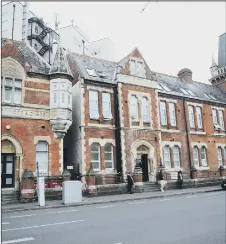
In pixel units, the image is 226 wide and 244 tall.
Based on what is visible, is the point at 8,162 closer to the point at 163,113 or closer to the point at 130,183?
the point at 130,183

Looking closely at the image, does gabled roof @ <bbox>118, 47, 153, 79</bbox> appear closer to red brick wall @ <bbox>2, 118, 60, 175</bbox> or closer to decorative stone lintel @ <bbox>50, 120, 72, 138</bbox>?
decorative stone lintel @ <bbox>50, 120, 72, 138</bbox>

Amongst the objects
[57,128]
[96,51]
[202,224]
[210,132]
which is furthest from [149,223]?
[96,51]

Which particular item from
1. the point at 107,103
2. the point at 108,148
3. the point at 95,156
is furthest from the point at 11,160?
the point at 107,103

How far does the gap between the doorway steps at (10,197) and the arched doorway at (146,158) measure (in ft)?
36.0

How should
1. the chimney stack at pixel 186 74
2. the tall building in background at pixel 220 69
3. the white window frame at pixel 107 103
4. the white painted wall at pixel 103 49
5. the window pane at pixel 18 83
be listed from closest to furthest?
the window pane at pixel 18 83 → the white window frame at pixel 107 103 → the chimney stack at pixel 186 74 → the tall building in background at pixel 220 69 → the white painted wall at pixel 103 49

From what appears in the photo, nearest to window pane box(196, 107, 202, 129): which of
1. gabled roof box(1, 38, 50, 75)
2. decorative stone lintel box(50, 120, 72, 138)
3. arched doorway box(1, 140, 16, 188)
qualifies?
decorative stone lintel box(50, 120, 72, 138)

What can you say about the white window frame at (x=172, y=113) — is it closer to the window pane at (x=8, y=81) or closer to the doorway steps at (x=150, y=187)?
the doorway steps at (x=150, y=187)

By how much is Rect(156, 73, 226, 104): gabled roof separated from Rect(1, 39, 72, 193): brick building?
12.6m

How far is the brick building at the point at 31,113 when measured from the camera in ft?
64.7

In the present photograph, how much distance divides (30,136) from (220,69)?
105ft

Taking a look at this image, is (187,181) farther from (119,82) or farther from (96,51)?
(96,51)

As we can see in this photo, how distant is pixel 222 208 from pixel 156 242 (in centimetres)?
704

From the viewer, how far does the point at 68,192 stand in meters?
16.9

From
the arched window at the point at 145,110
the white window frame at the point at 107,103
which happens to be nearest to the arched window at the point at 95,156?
the white window frame at the point at 107,103
